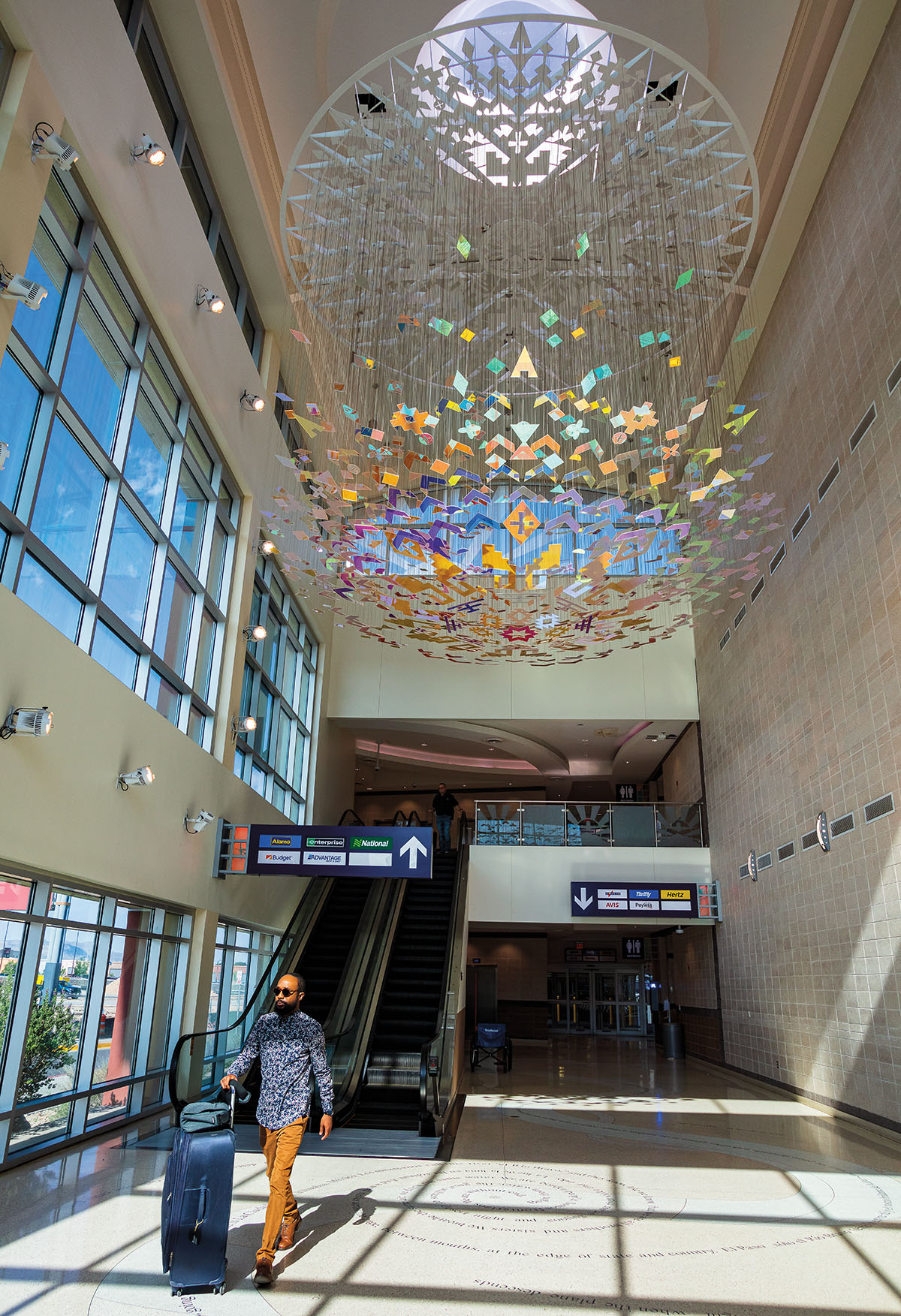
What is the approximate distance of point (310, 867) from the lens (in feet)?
35.3

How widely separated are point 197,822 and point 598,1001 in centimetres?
1924

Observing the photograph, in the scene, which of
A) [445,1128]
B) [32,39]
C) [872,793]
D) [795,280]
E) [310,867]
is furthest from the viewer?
[795,280]

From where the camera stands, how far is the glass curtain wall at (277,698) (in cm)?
1370

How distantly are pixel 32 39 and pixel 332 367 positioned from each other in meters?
7.15

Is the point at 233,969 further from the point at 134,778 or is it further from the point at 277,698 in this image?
the point at 134,778

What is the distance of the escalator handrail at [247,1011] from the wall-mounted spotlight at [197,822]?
2.11 metres

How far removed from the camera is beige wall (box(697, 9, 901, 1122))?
884 cm

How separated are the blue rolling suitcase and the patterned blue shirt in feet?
1.21

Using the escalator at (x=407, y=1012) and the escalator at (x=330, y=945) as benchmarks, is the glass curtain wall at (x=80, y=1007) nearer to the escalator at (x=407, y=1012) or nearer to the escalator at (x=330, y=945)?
the escalator at (x=330, y=945)

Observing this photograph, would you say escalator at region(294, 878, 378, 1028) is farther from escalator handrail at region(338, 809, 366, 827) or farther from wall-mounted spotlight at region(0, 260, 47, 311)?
wall-mounted spotlight at region(0, 260, 47, 311)

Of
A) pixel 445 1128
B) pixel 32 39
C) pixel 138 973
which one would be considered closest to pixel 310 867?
pixel 138 973

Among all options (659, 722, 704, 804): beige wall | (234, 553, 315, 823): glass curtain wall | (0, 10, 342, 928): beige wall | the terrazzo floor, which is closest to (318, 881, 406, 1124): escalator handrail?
the terrazzo floor

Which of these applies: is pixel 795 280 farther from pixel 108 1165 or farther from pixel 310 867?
pixel 108 1165

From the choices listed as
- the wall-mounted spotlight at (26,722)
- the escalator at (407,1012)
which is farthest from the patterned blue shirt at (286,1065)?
the escalator at (407,1012)
